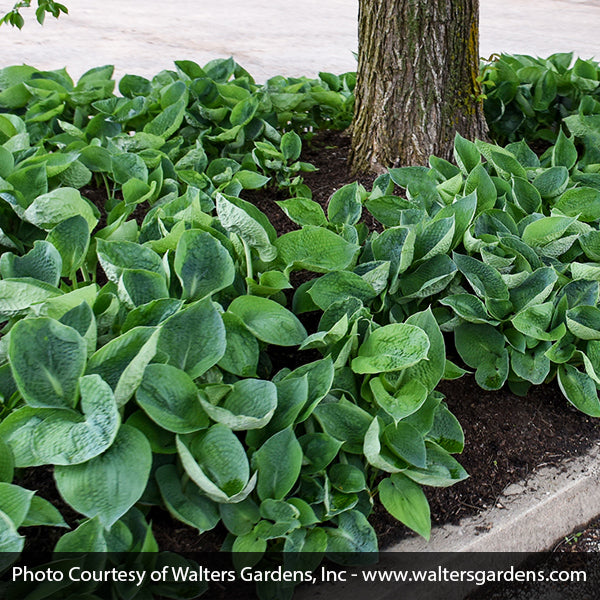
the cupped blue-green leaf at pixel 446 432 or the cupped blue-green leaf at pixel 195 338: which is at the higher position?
the cupped blue-green leaf at pixel 195 338

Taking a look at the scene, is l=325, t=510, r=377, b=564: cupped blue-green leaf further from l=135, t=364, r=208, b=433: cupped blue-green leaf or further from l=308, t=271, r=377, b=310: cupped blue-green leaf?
l=308, t=271, r=377, b=310: cupped blue-green leaf

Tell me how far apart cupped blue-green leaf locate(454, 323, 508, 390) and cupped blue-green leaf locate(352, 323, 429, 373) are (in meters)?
0.38

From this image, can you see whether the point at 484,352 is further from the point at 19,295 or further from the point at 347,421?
the point at 19,295

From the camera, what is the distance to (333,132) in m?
3.47

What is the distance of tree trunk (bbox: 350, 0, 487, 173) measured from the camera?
107 inches

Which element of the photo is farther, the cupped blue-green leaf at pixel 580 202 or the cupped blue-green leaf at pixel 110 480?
the cupped blue-green leaf at pixel 580 202

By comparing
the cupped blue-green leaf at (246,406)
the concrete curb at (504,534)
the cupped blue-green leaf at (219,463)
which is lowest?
the concrete curb at (504,534)

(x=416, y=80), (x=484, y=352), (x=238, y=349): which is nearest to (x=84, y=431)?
(x=238, y=349)

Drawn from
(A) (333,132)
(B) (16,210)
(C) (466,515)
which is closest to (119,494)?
(C) (466,515)

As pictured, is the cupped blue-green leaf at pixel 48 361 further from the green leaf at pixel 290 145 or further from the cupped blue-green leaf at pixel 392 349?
the green leaf at pixel 290 145

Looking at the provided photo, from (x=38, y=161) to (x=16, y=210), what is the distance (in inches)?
11.9

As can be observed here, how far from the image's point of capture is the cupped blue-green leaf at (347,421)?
1.64 metres

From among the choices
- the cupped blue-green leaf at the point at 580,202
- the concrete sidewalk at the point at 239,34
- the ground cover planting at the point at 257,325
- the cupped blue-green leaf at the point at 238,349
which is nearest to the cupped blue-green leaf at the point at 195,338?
the ground cover planting at the point at 257,325

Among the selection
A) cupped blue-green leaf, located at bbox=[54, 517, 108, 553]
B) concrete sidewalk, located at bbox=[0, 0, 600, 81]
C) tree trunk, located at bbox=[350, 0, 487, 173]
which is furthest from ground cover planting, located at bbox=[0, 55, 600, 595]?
concrete sidewalk, located at bbox=[0, 0, 600, 81]
